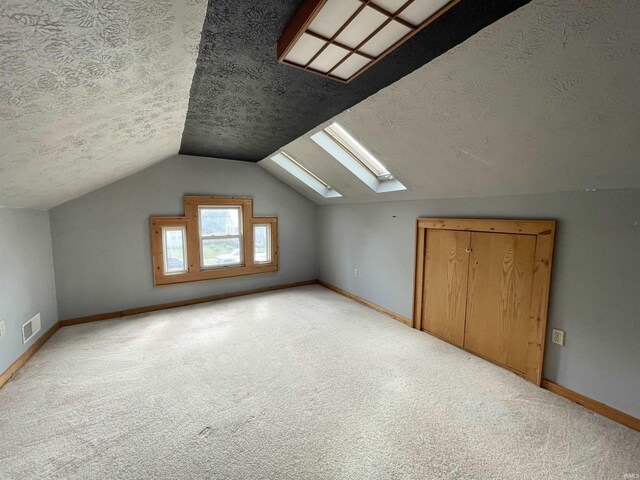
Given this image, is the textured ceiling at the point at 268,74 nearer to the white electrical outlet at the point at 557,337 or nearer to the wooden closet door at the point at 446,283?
the wooden closet door at the point at 446,283

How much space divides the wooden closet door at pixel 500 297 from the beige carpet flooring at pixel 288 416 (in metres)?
0.19

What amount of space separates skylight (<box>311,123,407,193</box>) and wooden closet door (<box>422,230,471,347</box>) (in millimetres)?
748

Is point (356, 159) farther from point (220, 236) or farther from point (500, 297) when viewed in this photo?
point (220, 236)

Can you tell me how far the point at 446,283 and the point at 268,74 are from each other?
249 centimetres

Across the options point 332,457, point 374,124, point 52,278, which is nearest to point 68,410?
point 332,457

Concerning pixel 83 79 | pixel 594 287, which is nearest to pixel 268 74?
pixel 83 79

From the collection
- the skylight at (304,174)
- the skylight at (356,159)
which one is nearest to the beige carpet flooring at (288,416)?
the skylight at (356,159)

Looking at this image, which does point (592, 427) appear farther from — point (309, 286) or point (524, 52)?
point (309, 286)

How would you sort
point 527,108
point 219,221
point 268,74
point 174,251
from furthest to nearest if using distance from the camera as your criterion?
point 219,221 < point 174,251 < point 268,74 < point 527,108

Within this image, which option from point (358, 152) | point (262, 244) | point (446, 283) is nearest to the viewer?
point (446, 283)

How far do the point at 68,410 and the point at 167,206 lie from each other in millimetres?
2487

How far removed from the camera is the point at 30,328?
2465 mm

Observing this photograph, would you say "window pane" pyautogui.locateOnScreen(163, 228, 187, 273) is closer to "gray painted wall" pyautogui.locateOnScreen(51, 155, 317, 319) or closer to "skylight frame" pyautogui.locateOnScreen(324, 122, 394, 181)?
"gray painted wall" pyautogui.locateOnScreen(51, 155, 317, 319)

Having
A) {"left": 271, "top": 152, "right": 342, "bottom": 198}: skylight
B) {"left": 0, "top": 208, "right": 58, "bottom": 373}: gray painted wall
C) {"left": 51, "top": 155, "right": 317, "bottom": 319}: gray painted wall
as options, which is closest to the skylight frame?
{"left": 271, "top": 152, "right": 342, "bottom": 198}: skylight
